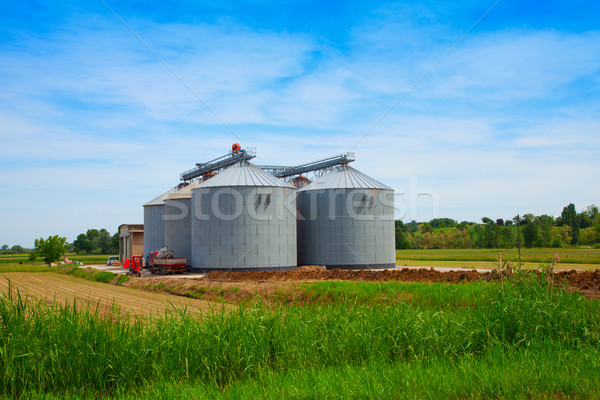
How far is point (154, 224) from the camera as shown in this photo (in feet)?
180

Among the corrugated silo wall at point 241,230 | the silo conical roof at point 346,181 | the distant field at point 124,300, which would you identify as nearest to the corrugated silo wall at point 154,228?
the corrugated silo wall at point 241,230

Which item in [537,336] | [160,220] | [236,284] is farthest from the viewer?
[160,220]

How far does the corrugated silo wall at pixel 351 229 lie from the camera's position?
4472 cm

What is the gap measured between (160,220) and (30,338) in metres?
45.3

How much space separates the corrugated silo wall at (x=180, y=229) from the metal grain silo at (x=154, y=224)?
14.0ft

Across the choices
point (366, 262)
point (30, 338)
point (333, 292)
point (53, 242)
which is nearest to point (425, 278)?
point (333, 292)

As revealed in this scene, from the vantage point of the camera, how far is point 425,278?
95.1 feet

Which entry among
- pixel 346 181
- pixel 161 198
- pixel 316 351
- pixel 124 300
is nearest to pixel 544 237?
pixel 346 181

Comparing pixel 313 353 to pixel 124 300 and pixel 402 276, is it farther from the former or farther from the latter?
pixel 402 276

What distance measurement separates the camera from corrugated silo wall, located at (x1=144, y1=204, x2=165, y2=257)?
54000 millimetres

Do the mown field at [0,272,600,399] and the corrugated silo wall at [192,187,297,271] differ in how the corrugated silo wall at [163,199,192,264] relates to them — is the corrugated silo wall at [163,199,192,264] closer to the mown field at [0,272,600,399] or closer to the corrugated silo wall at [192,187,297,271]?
the corrugated silo wall at [192,187,297,271]

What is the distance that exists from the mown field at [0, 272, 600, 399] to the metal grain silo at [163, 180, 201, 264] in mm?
36612

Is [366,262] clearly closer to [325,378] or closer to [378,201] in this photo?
[378,201]

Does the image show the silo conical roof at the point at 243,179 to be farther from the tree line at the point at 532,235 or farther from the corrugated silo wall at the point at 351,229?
the tree line at the point at 532,235
